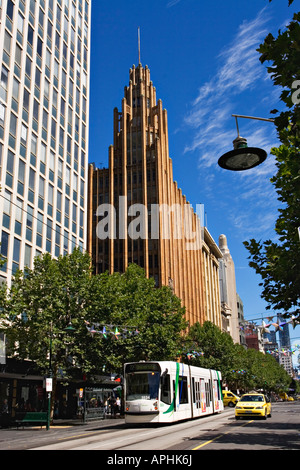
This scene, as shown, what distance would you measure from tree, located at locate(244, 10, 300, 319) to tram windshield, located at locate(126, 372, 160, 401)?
935 cm

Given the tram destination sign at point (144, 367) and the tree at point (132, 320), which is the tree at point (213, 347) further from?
the tram destination sign at point (144, 367)

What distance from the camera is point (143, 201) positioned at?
80.1 meters

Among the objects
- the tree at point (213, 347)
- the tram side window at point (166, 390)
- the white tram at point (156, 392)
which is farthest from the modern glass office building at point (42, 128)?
the tree at point (213, 347)

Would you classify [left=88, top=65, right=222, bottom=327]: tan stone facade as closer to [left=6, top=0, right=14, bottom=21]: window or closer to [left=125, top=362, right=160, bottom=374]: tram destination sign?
[left=6, top=0, right=14, bottom=21]: window

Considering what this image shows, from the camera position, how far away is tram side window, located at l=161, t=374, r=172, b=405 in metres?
23.2

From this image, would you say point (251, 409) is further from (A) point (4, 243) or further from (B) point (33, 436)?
(A) point (4, 243)

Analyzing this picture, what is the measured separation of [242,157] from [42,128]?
1597 inches

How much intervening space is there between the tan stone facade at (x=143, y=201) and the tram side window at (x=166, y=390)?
166 ft

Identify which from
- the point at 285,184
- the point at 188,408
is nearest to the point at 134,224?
the point at 188,408

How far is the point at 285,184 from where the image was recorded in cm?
1550

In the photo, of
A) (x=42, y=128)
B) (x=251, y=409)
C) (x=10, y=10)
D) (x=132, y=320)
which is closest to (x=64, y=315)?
(x=132, y=320)

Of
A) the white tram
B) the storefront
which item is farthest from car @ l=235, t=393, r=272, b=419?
the storefront

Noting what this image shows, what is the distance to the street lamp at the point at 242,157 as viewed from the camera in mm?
8938

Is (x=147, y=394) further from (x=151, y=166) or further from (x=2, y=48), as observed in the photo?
(x=151, y=166)
